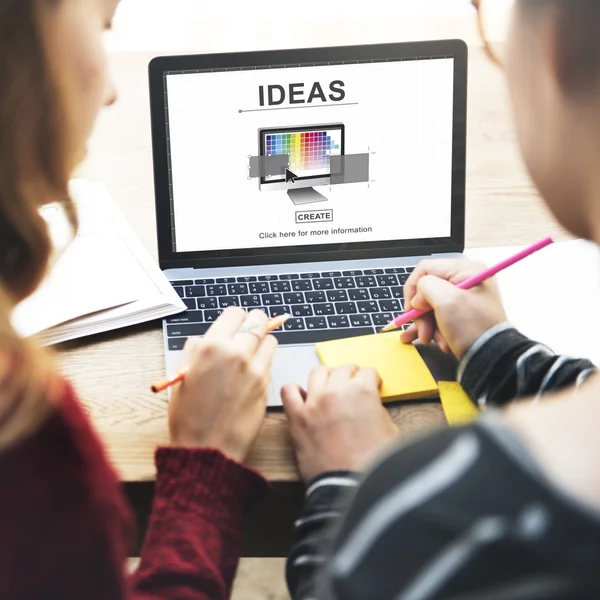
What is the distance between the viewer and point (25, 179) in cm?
52

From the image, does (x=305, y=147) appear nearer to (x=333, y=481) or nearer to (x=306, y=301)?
(x=306, y=301)

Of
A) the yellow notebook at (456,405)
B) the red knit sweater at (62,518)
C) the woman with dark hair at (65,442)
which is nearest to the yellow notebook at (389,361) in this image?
the yellow notebook at (456,405)

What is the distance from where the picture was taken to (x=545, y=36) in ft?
1.61

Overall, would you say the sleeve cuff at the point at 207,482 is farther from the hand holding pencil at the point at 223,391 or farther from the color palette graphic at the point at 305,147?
the color palette graphic at the point at 305,147

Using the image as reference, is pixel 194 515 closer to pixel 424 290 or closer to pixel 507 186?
pixel 424 290

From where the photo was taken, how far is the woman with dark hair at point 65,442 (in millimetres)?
454

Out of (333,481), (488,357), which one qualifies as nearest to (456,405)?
(488,357)

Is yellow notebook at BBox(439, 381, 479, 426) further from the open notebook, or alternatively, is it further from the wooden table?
the open notebook

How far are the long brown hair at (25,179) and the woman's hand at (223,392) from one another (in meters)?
0.20

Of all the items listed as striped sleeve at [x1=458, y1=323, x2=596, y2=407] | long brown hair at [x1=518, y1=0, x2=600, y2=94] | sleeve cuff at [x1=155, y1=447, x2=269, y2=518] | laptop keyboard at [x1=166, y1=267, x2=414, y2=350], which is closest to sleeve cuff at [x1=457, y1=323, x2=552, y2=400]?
striped sleeve at [x1=458, y1=323, x2=596, y2=407]

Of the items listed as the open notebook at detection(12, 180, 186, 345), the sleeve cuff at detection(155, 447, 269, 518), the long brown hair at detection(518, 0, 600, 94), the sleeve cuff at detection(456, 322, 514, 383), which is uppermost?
the long brown hair at detection(518, 0, 600, 94)

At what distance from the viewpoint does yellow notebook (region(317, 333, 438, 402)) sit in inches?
30.2

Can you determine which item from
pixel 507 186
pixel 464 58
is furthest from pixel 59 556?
pixel 507 186

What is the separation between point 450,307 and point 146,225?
17.3 inches
